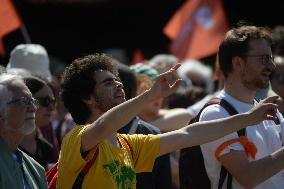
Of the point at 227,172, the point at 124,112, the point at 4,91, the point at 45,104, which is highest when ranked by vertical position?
the point at 4,91

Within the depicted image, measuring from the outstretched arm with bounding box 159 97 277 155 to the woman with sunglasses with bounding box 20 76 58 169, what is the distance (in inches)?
43.9

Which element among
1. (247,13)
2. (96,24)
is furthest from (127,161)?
(96,24)

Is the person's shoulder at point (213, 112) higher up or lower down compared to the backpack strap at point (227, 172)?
higher up

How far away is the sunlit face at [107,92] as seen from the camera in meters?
4.59

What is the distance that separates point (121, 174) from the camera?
14.7 ft

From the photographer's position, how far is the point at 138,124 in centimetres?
522

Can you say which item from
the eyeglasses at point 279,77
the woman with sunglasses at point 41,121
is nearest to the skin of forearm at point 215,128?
the woman with sunglasses at point 41,121

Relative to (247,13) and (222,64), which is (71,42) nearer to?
(247,13)

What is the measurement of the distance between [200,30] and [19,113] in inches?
177

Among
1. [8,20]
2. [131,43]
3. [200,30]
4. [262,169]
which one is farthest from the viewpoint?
[131,43]

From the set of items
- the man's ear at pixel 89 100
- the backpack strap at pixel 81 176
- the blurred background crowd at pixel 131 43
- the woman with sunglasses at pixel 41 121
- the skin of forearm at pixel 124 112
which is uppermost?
the skin of forearm at pixel 124 112

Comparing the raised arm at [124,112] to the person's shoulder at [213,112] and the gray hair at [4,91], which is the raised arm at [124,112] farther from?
the person's shoulder at [213,112]

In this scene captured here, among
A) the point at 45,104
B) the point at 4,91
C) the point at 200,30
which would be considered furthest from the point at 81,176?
the point at 200,30

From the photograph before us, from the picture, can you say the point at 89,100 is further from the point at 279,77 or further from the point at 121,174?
the point at 279,77
